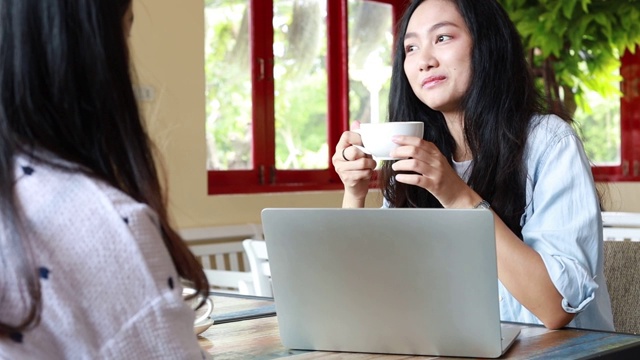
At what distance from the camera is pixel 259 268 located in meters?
2.67

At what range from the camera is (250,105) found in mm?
4066

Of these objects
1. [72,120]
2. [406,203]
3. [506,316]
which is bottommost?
[506,316]

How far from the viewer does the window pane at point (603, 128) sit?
18.3 feet

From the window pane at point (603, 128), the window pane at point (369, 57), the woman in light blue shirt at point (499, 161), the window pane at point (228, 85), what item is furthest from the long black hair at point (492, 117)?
the window pane at point (603, 128)

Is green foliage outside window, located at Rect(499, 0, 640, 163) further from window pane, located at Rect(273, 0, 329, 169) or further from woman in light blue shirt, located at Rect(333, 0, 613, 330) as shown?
woman in light blue shirt, located at Rect(333, 0, 613, 330)

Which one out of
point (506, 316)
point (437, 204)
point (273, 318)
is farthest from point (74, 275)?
point (437, 204)

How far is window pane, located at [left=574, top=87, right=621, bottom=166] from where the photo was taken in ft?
18.3

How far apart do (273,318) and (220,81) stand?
2495 millimetres

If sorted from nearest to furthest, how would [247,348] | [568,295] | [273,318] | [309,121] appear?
[247,348] → [568,295] → [273,318] → [309,121]

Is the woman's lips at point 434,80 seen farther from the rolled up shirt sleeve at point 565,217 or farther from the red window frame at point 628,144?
the red window frame at point 628,144

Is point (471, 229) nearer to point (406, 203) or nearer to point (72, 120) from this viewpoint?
point (72, 120)

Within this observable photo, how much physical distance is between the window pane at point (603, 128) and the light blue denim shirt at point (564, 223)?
410 centimetres

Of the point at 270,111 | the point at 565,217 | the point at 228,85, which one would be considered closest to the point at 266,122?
the point at 270,111

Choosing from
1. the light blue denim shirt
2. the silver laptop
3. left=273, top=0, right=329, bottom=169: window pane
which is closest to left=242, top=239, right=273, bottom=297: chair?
the light blue denim shirt
